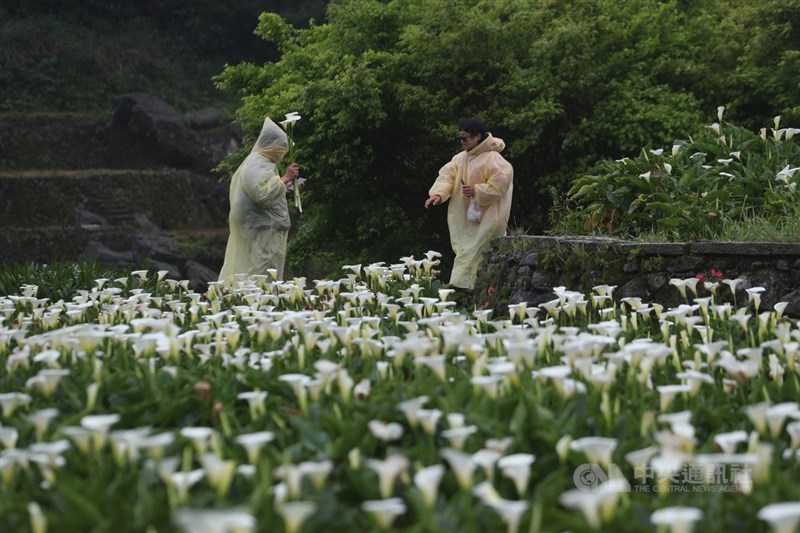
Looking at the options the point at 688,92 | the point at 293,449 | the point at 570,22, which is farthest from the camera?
the point at 688,92

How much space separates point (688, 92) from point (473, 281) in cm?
708

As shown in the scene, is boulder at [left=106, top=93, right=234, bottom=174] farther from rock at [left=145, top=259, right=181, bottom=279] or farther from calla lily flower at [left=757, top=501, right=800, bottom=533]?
calla lily flower at [left=757, top=501, right=800, bottom=533]

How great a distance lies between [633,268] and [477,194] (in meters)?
2.48

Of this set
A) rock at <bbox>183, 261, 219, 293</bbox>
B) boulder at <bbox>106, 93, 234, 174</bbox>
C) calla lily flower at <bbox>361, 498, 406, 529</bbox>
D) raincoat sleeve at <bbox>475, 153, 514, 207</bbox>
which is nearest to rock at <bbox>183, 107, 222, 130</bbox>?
boulder at <bbox>106, 93, 234, 174</bbox>

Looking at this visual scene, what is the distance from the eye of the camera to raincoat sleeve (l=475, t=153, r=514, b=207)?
31.9ft

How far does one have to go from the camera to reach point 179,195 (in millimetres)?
27719

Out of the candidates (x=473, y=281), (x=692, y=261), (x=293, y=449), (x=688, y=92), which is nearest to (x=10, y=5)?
(x=688, y=92)

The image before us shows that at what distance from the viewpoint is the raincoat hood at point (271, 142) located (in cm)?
977

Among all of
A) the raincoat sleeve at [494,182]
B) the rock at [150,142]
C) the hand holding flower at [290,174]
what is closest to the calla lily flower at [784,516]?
A: the raincoat sleeve at [494,182]

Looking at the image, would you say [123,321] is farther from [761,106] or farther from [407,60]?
[761,106]

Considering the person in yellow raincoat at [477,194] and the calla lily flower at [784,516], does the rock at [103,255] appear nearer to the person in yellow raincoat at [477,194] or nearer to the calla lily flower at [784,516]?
the person in yellow raincoat at [477,194]

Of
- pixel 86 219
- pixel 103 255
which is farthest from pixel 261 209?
pixel 86 219

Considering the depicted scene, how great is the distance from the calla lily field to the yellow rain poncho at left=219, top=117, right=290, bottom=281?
4.84m

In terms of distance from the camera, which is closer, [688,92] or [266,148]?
[266,148]
